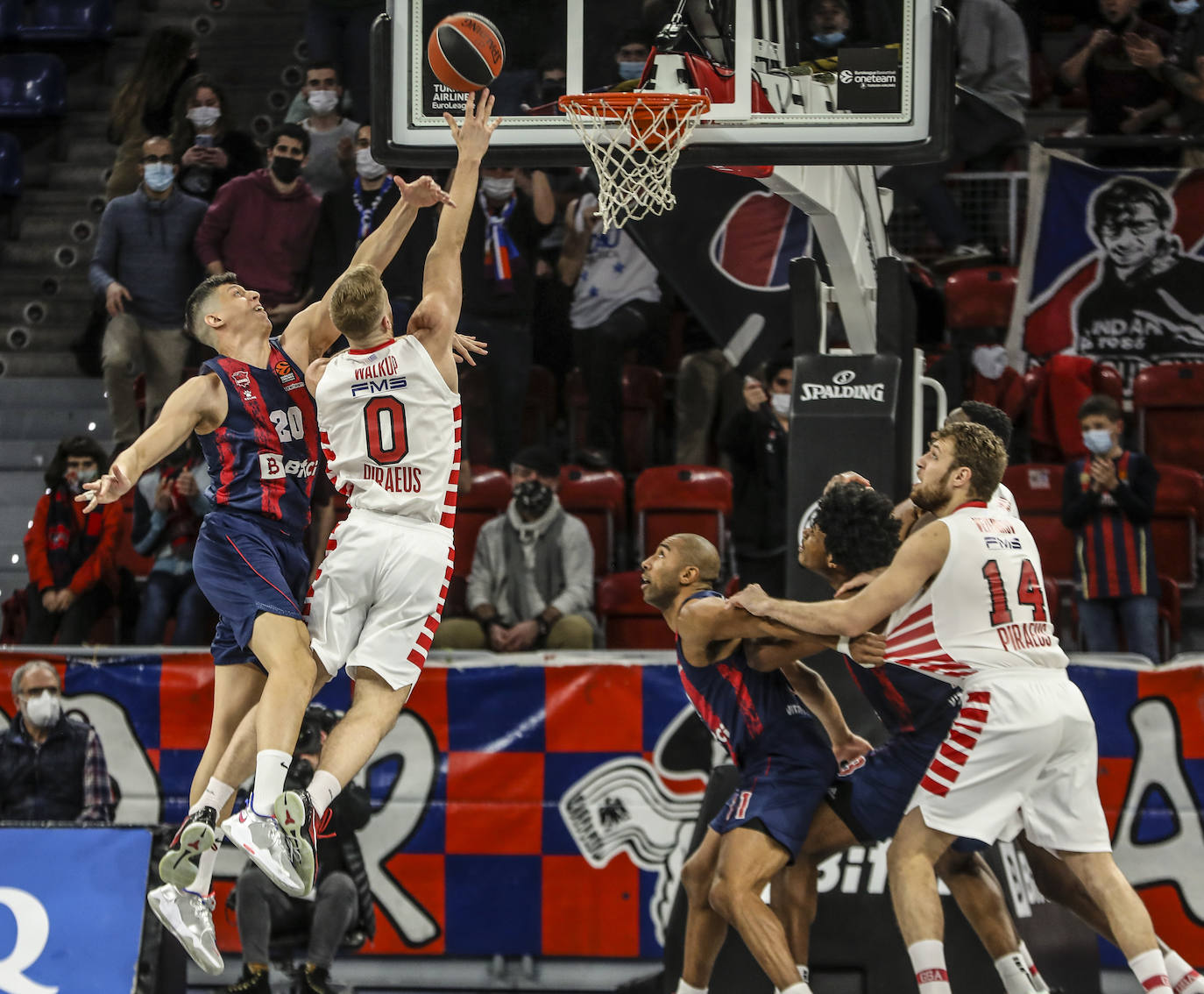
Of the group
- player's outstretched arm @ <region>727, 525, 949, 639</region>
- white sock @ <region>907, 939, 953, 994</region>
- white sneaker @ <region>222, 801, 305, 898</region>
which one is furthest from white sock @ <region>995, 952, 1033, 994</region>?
white sneaker @ <region>222, 801, 305, 898</region>

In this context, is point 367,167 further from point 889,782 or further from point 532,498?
point 889,782

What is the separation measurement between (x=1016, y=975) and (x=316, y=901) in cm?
396

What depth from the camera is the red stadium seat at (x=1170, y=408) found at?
39.2 feet

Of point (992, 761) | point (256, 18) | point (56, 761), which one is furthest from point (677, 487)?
point (256, 18)

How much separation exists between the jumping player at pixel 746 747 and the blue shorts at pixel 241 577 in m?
1.69

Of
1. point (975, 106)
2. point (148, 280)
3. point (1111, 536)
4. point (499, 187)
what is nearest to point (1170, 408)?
point (1111, 536)

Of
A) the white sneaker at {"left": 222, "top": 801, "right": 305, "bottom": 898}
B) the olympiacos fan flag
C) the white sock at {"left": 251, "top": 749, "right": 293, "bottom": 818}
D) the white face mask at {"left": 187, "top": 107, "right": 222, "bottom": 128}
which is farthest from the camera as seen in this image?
the white face mask at {"left": 187, "top": 107, "right": 222, "bottom": 128}

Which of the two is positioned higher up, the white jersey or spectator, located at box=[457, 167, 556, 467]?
spectator, located at box=[457, 167, 556, 467]

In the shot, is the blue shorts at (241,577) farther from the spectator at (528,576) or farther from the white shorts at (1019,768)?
the spectator at (528,576)

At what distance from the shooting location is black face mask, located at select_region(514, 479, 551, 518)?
10.9 meters

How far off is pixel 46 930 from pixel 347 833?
1.68m

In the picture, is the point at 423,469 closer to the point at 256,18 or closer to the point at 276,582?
the point at 276,582

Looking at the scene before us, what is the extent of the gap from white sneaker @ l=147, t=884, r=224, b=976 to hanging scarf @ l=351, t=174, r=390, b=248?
656 centimetres

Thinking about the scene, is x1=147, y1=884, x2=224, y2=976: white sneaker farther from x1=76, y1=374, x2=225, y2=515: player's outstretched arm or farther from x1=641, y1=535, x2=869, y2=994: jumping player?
x1=641, y1=535, x2=869, y2=994: jumping player
